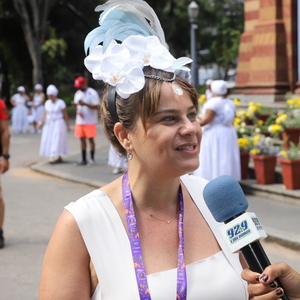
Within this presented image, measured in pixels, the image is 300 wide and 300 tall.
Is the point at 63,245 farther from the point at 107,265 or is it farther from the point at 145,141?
the point at 145,141

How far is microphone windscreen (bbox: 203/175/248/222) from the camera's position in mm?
2006

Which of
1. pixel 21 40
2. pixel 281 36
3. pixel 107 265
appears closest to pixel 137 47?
pixel 107 265

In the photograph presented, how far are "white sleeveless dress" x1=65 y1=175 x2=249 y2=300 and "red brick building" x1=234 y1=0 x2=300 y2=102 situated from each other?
11.4 meters

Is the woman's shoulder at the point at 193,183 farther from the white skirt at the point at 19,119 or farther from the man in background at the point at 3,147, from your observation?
the white skirt at the point at 19,119

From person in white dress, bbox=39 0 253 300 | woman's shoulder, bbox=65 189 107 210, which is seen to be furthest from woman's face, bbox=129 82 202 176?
woman's shoulder, bbox=65 189 107 210

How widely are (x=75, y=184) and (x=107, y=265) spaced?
9751 millimetres

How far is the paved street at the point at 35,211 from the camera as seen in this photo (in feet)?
19.4

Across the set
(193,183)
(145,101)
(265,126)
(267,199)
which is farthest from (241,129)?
(145,101)

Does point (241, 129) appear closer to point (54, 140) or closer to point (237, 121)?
point (237, 121)

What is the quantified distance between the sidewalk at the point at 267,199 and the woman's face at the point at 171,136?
352 cm

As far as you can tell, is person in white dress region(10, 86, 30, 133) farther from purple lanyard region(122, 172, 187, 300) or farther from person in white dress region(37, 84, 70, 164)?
purple lanyard region(122, 172, 187, 300)

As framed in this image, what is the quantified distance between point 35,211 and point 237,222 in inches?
295

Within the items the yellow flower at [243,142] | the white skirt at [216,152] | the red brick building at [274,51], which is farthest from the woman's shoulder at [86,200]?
the red brick building at [274,51]

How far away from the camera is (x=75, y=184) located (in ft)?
38.5
